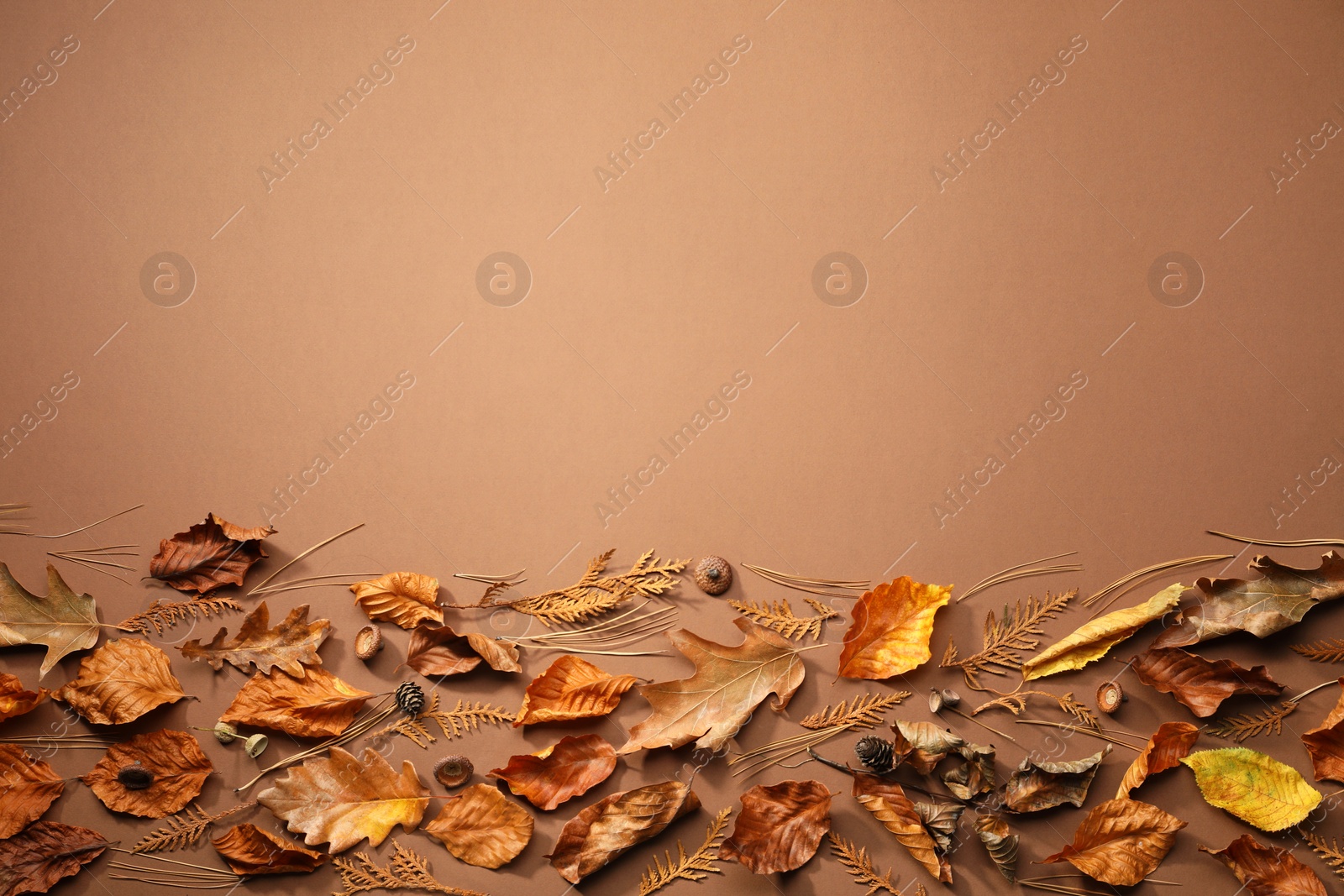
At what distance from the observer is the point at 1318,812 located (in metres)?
1.52

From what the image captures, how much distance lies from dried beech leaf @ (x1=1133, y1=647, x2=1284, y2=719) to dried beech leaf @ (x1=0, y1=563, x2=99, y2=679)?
2113 millimetres

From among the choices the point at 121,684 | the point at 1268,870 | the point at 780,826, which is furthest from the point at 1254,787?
the point at 121,684

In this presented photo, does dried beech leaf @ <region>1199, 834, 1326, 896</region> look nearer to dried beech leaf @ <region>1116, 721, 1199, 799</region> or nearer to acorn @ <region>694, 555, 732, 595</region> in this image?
dried beech leaf @ <region>1116, 721, 1199, 799</region>

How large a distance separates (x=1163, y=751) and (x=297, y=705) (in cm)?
165

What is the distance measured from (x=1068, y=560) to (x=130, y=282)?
206 centimetres

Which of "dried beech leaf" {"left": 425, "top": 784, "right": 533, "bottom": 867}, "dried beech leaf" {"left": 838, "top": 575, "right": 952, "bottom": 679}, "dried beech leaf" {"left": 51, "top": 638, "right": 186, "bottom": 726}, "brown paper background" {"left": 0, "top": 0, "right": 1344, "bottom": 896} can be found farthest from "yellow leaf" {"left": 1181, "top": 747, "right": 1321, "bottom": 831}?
"dried beech leaf" {"left": 51, "top": 638, "right": 186, "bottom": 726}

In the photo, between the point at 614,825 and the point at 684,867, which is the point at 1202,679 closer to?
the point at 684,867

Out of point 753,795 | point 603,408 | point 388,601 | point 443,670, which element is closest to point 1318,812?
point 753,795

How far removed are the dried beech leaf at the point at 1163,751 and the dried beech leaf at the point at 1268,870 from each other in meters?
0.16

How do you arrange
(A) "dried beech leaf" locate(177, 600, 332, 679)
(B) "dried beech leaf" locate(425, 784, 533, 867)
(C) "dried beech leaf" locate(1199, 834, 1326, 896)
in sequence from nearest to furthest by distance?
(C) "dried beech leaf" locate(1199, 834, 1326, 896) → (B) "dried beech leaf" locate(425, 784, 533, 867) → (A) "dried beech leaf" locate(177, 600, 332, 679)

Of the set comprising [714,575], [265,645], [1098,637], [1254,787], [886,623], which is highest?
[265,645]

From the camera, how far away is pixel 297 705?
1667 millimetres

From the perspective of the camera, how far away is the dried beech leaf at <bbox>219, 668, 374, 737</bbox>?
1.66 meters

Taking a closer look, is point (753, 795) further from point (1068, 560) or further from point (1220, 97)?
point (1220, 97)
